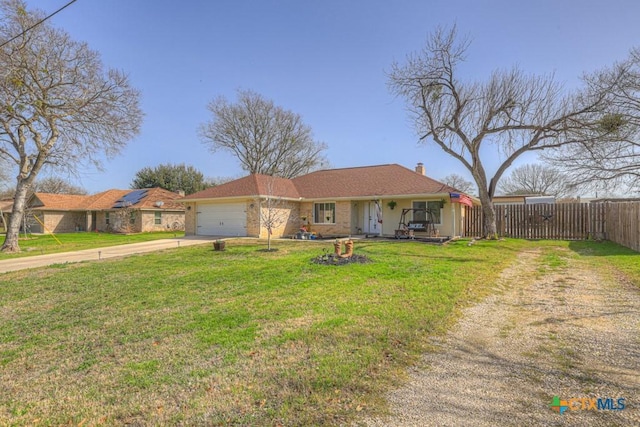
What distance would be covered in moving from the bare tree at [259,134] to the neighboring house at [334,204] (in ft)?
42.0

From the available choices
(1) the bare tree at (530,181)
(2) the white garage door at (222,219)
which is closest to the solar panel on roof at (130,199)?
(2) the white garage door at (222,219)

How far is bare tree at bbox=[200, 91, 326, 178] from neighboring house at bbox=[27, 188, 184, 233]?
24.7 feet

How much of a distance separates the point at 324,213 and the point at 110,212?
21.5m

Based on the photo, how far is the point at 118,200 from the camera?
103 ft

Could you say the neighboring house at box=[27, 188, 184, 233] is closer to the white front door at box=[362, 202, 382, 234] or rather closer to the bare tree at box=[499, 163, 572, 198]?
the white front door at box=[362, 202, 382, 234]

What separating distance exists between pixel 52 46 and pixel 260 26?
32.2 feet

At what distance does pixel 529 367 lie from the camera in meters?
3.31

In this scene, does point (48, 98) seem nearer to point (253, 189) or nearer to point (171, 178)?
point (253, 189)

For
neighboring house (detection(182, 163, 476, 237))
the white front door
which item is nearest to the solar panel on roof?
neighboring house (detection(182, 163, 476, 237))

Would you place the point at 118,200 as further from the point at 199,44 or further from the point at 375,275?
the point at 375,275

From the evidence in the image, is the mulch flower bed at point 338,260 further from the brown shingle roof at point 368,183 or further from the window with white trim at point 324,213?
the window with white trim at point 324,213

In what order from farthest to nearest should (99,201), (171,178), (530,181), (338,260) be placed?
(530,181) → (171,178) → (99,201) → (338,260)

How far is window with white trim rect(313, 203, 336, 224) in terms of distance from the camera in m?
20.8

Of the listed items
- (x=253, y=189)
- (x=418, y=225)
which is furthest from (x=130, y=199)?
(x=418, y=225)
